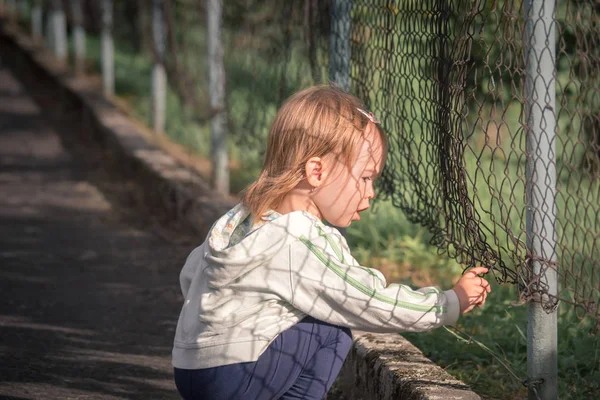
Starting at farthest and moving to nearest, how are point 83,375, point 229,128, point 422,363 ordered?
1. point 229,128
2. point 83,375
3. point 422,363

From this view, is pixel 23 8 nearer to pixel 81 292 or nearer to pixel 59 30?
pixel 59 30

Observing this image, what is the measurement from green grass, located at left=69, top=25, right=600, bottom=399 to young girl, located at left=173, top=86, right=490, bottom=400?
1.14ft

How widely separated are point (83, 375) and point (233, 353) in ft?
4.29

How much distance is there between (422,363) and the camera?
293 cm

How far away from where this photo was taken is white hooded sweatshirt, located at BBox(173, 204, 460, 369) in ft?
7.52

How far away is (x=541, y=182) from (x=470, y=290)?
→ 15.1 inches

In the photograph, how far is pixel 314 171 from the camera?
7.90ft

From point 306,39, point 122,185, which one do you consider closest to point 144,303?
point 306,39

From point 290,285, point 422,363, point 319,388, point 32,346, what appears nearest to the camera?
point 290,285

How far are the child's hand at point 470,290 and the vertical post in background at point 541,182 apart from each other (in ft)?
0.69

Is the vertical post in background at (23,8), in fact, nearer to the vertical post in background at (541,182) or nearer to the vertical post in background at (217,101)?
the vertical post in background at (217,101)

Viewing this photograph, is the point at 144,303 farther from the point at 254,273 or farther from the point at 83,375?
the point at 254,273

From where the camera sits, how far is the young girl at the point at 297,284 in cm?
230

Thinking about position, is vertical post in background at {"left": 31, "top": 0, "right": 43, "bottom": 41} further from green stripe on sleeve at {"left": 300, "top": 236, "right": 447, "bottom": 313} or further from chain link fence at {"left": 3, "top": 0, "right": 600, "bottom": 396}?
green stripe on sleeve at {"left": 300, "top": 236, "right": 447, "bottom": 313}
